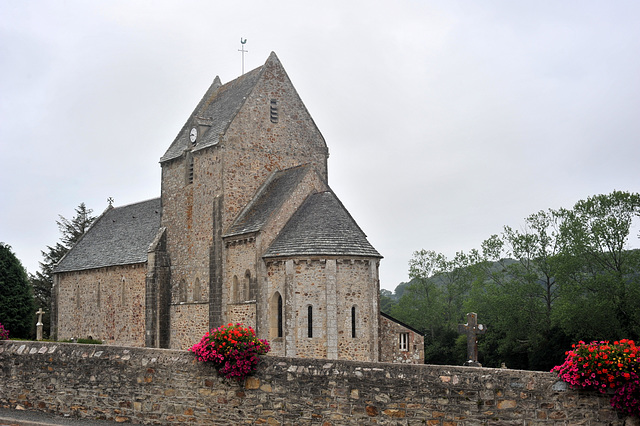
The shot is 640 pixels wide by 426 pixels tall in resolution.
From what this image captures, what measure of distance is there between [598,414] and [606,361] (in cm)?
100

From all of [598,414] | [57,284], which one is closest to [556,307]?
[57,284]

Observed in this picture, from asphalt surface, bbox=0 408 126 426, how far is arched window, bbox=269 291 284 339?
1463 cm

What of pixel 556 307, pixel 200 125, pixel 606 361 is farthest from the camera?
pixel 556 307

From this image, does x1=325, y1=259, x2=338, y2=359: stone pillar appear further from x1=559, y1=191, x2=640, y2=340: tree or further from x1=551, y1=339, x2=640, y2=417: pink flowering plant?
x1=559, y1=191, x2=640, y2=340: tree

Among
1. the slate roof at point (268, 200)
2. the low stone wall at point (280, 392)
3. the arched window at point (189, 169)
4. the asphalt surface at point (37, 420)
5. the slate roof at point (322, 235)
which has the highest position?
the arched window at point (189, 169)

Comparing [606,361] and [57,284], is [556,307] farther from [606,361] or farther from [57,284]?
[606,361]

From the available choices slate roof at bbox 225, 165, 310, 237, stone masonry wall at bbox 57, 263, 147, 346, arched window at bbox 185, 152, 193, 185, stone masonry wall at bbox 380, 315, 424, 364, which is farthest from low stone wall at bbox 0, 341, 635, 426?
stone masonry wall at bbox 57, 263, 147, 346

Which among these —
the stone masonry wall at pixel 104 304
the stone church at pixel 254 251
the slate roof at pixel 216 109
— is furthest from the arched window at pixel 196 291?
the slate roof at pixel 216 109

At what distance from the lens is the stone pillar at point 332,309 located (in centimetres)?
2827

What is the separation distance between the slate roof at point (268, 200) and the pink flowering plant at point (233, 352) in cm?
1675

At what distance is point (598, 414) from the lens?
11117 millimetres

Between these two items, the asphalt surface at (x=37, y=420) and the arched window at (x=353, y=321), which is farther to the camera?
the arched window at (x=353, y=321)

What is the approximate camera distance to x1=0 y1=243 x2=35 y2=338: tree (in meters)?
49.8

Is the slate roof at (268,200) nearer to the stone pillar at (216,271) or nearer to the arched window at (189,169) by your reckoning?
the stone pillar at (216,271)
